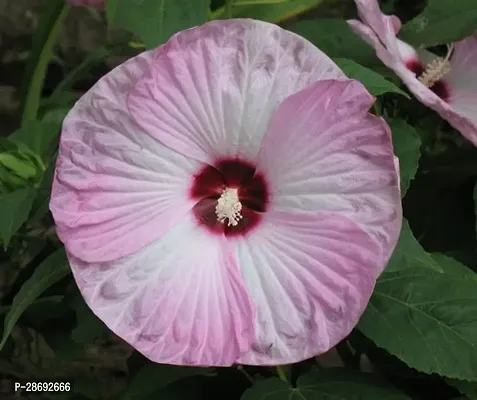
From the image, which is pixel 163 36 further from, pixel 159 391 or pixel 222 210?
pixel 159 391

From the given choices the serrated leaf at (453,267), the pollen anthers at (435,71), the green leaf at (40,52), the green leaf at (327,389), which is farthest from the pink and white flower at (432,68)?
the green leaf at (40,52)

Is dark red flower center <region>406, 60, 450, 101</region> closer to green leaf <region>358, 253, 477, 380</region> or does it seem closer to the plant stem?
green leaf <region>358, 253, 477, 380</region>

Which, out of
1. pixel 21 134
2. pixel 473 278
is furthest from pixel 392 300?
pixel 21 134

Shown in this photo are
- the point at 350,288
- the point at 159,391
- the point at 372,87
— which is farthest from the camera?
the point at 159,391

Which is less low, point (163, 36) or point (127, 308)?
point (163, 36)

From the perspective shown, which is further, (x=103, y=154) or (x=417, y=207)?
(x=417, y=207)

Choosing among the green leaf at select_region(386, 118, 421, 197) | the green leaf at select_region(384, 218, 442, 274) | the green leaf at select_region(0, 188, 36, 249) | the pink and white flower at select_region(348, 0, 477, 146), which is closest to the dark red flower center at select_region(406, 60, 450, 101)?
the pink and white flower at select_region(348, 0, 477, 146)
